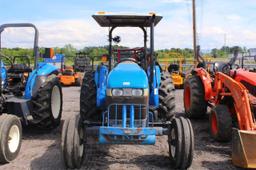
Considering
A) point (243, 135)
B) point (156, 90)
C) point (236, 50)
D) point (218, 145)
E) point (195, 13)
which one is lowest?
point (218, 145)

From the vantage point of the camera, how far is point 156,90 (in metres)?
6.16

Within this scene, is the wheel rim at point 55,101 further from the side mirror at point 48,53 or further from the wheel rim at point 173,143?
the wheel rim at point 173,143

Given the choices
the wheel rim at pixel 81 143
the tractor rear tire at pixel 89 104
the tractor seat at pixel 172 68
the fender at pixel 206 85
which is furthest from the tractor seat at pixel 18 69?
the tractor seat at pixel 172 68

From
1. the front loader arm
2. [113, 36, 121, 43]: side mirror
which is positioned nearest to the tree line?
[113, 36, 121, 43]: side mirror

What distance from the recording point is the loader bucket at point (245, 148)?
5.07 metres

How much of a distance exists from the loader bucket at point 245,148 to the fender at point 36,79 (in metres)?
3.84

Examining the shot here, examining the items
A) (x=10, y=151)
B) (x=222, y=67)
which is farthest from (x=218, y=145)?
(x=10, y=151)

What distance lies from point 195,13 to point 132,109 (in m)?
23.4

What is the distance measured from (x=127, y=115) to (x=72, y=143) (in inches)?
36.3

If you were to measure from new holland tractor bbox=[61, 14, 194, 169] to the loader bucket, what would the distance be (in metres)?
0.61

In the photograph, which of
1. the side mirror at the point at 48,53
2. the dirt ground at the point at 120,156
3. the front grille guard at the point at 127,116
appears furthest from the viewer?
the side mirror at the point at 48,53

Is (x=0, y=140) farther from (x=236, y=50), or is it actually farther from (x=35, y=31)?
(x=236, y=50)

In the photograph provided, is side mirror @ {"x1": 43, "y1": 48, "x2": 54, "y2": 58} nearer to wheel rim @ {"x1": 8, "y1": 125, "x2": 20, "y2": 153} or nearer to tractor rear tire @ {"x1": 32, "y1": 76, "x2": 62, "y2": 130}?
tractor rear tire @ {"x1": 32, "y1": 76, "x2": 62, "y2": 130}

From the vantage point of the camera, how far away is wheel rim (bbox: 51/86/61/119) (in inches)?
316
